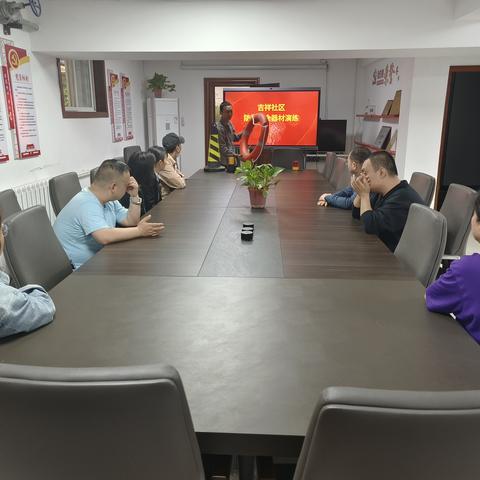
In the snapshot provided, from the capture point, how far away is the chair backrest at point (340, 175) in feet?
13.8

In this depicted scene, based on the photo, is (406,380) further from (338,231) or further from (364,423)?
(338,231)

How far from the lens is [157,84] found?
7512mm

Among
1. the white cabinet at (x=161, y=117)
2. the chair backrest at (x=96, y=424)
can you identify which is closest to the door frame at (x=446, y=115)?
the white cabinet at (x=161, y=117)

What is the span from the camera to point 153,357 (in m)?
1.20

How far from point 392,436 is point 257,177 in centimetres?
236

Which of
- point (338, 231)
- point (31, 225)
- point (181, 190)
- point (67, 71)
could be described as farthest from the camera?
point (67, 71)

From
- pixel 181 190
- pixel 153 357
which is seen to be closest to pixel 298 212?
pixel 181 190

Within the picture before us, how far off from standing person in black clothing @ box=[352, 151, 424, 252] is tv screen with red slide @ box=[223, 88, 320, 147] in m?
4.36

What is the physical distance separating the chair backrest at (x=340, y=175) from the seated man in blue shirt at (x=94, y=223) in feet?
7.54

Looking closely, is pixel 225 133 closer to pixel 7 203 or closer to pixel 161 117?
pixel 161 117


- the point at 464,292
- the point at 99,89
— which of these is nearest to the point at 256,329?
the point at 464,292

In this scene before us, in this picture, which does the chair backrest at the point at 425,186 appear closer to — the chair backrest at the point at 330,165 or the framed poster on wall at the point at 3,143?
the chair backrest at the point at 330,165

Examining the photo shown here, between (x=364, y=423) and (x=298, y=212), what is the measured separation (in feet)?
7.83

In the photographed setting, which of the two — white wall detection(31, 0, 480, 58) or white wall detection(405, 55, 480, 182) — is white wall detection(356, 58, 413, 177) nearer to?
white wall detection(405, 55, 480, 182)
